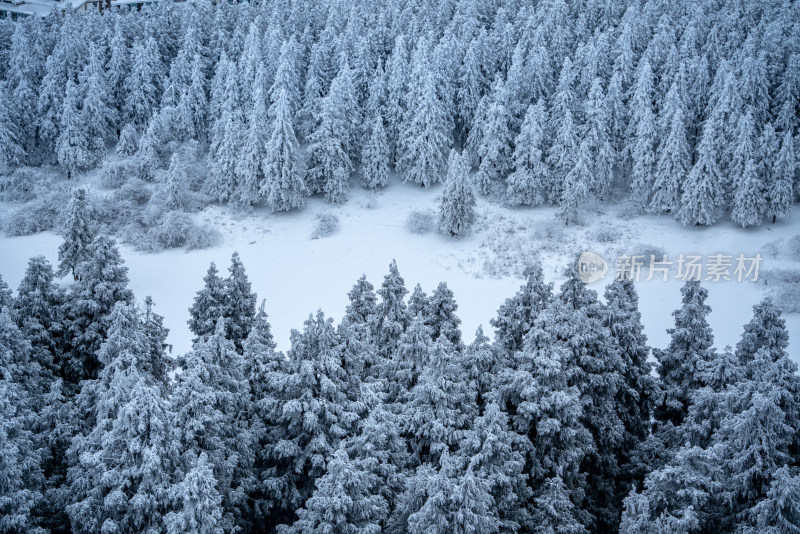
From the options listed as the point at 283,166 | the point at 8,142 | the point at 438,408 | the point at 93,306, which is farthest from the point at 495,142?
the point at 8,142

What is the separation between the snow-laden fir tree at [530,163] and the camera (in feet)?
154

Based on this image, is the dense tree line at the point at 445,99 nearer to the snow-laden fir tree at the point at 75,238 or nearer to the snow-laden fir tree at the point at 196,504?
the snow-laden fir tree at the point at 75,238

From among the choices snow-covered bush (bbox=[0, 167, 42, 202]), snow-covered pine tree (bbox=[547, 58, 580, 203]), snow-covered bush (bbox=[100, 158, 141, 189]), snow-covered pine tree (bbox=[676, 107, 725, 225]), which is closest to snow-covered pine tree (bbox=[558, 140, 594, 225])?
snow-covered pine tree (bbox=[547, 58, 580, 203])

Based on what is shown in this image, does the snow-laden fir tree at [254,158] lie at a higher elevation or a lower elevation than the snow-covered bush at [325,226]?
higher

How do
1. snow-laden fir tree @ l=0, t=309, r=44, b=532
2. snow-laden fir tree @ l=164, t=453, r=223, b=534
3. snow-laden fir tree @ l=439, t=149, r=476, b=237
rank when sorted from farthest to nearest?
snow-laden fir tree @ l=439, t=149, r=476, b=237 → snow-laden fir tree @ l=0, t=309, r=44, b=532 → snow-laden fir tree @ l=164, t=453, r=223, b=534

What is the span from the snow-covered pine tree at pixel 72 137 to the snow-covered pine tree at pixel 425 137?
2038 centimetres

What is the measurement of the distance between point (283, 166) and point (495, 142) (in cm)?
1255

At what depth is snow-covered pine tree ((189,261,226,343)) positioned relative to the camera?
1150 inches

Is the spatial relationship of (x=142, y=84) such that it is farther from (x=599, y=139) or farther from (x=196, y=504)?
(x=196, y=504)

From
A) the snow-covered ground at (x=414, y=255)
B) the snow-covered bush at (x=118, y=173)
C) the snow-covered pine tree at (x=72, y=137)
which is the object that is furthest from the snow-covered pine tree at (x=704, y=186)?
the snow-covered pine tree at (x=72, y=137)

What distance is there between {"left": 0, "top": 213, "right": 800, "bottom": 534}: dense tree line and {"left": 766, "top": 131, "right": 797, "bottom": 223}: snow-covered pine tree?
18.1 m

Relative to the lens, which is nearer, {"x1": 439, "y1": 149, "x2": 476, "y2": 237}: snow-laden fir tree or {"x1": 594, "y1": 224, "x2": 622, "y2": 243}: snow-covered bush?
{"x1": 439, "y1": 149, "x2": 476, "y2": 237}: snow-laden fir tree

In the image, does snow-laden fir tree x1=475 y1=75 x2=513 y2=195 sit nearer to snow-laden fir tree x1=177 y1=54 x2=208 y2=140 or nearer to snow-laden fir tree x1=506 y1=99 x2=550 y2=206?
snow-laden fir tree x1=506 y1=99 x2=550 y2=206

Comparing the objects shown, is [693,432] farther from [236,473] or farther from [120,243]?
[120,243]
